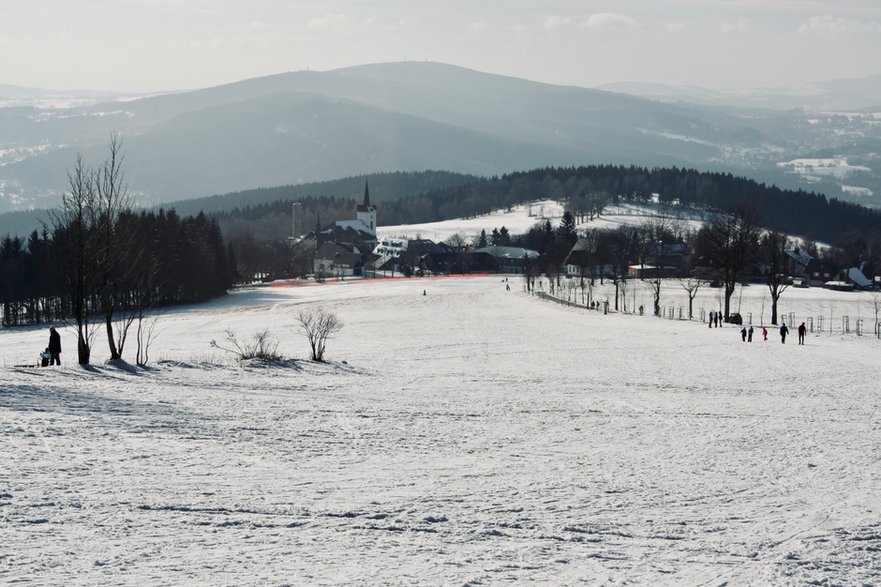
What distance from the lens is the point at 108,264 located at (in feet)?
87.3

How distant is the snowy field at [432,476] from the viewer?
10.2 m

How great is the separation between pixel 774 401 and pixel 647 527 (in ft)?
46.9

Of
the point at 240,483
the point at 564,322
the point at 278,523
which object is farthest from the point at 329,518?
the point at 564,322

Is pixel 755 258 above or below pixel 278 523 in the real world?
above

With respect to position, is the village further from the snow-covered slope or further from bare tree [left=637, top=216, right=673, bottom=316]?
the snow-covered slope

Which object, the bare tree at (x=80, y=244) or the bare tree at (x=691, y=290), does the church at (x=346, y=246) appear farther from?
the bare tree at (x=80, y=244)

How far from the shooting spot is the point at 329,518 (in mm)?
11734

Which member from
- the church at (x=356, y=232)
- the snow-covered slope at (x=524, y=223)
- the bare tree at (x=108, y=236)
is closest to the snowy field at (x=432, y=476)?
the bare tree at (x=108, y=236)

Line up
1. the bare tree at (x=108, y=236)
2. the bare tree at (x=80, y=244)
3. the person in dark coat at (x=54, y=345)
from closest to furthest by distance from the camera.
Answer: the bare tree at (x=80, y=244), the person in dark coat at (x=54, y=345), the bare tree at (x=108, y=236)

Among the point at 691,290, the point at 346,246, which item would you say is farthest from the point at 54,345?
the point at 346,246

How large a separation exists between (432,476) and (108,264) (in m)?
16.7

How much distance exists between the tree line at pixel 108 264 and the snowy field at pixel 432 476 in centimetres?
385

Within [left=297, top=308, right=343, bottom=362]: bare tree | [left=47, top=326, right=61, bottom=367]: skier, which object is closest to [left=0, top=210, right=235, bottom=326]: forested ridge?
[left=297, top=308, right=343, bottom=362]: bare tree

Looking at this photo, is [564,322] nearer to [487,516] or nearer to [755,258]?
[755,258]
